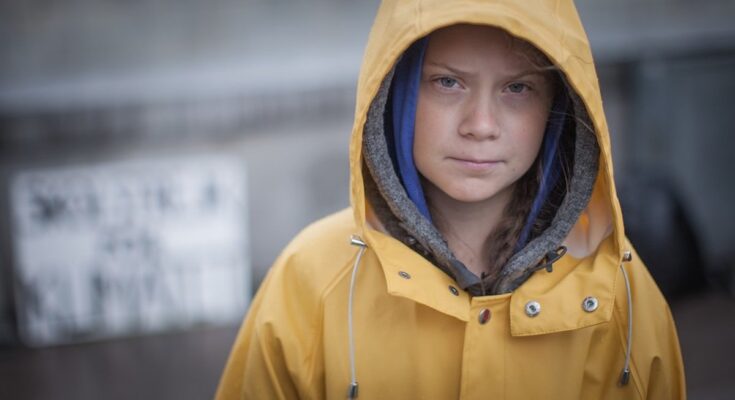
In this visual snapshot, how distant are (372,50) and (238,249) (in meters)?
3.52

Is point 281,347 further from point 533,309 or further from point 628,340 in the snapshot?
point 628,340

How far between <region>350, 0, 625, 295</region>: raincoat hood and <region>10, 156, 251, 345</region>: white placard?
3278mm

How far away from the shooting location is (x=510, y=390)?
1.83 m

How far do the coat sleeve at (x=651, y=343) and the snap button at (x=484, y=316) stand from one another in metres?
0.35

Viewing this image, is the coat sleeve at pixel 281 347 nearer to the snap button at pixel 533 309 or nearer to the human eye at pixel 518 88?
the snap button at pixel 533 309

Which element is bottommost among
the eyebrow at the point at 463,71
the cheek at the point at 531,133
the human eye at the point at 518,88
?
the cheek at the point at 531,133

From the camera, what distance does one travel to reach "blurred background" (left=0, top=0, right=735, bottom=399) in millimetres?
4875

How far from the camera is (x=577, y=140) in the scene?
1920 mm

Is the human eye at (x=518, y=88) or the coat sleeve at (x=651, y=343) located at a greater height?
the human eye at (x=518, y=88)

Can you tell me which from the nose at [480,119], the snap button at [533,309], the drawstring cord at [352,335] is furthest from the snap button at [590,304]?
the drawstring cord at [352,335]

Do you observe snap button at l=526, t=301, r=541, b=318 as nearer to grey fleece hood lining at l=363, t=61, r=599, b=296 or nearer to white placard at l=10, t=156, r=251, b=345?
grey fleece hood lining at l=363, t=61, r=599, b=296

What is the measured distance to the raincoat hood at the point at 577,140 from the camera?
1716 millimetres

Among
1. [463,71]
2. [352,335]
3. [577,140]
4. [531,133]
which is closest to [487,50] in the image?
[463,71]

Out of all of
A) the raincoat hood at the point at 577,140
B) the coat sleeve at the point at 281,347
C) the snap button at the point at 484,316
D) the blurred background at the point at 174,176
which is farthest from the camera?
the blurred background at the point at 174,176
